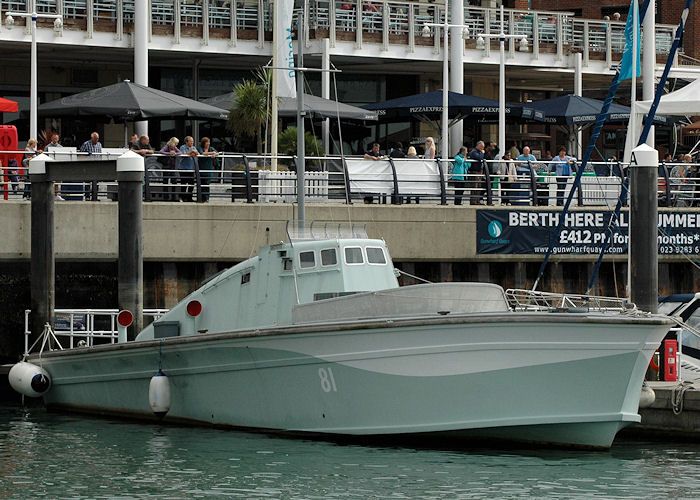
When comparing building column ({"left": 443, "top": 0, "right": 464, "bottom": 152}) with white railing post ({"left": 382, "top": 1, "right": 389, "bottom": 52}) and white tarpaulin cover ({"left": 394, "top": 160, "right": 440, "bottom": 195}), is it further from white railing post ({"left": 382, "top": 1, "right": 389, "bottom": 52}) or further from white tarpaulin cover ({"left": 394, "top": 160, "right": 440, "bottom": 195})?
white tarpaulin cover ({"left": 394, "top": 160, "right": 440, "bottom": 195})

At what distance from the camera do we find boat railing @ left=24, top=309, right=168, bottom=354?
24031mm

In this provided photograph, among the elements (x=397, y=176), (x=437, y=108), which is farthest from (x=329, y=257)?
(x=437, y=108)

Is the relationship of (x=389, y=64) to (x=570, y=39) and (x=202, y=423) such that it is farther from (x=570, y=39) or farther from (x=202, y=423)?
(x=202, y=423)

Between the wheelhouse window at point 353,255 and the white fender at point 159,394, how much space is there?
3.30 meters

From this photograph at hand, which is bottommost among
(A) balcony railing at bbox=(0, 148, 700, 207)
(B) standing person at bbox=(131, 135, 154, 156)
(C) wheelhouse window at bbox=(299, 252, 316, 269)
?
(C) wheelhouse window at bbox=(299, 252, 316, 269)

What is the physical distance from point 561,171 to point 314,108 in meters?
5.71

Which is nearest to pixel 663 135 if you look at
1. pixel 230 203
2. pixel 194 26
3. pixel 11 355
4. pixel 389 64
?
pixel 389 64

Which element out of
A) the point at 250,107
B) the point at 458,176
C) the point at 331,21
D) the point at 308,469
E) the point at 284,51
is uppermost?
the point at 331,21

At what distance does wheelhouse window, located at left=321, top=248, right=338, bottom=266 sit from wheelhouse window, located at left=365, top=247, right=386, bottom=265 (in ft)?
1.72

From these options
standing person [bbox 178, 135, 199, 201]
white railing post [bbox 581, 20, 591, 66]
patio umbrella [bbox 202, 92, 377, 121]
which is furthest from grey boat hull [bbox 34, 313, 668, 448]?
white railing post [bbox 581, 20, 591, 66]

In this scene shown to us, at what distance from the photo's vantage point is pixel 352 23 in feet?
139

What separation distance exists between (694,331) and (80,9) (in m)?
21.7

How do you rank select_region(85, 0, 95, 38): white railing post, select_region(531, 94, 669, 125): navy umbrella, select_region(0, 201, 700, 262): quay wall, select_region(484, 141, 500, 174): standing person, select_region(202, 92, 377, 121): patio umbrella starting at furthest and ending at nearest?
select_region(85, 0, 95, 38): white railing post
select_region(531, 94, 669, 125): navy umbrella
select_region(484, 141, 500, 174): standing person
select_region(202, 92, 377, 121): patio umbrella
select_region(0, 201, 700, 262): quay wall

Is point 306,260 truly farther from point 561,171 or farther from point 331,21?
point 331,21
